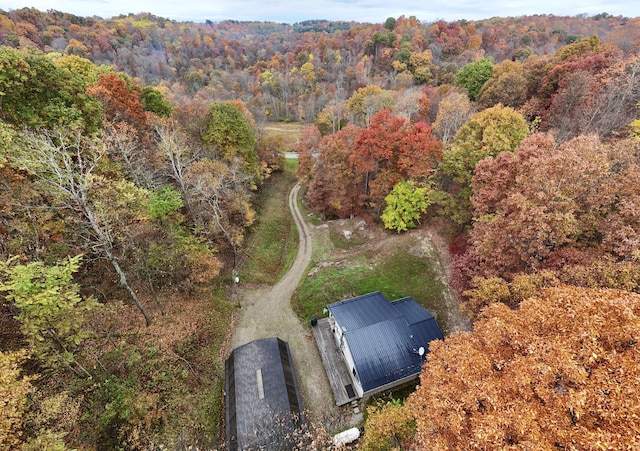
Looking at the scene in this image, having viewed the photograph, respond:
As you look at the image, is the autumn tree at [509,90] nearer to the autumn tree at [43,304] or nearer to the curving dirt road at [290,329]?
the curving dirt road at [290,329]

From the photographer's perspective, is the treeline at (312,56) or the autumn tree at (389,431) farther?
the treeline at (312,56)

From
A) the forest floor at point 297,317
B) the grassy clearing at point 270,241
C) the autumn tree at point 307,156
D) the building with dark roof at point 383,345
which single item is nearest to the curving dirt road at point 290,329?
the forest floor at point 297,317

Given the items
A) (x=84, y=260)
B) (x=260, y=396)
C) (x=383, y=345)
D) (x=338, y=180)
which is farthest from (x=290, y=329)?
(x=338, y=180)

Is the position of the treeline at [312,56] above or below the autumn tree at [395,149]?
above

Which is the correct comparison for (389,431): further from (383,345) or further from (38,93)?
(38,93)

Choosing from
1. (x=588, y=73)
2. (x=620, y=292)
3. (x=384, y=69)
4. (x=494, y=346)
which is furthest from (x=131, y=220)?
(x=384, y=69)

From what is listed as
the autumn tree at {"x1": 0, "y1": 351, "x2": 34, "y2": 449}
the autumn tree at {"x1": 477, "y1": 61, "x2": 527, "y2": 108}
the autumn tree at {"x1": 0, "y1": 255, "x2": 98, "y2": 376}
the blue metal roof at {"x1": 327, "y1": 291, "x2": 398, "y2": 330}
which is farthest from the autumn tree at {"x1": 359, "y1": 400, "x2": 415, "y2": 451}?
the autumn tree at {"x1": 477, "y1": 61, "x2": 527, "y2": 108}

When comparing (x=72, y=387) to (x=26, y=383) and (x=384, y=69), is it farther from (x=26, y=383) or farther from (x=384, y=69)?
(x=384, y=69)
